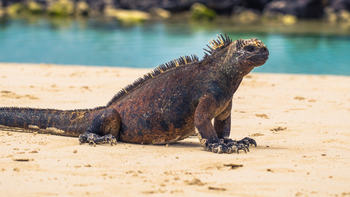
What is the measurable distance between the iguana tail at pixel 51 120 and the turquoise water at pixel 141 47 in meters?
12.3

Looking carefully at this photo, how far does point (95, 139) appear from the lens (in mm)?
6098

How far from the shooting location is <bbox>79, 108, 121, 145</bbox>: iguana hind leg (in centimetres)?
616

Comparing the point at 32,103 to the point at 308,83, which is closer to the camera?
the point at 32,103

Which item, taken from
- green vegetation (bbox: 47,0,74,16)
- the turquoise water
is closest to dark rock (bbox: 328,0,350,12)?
the turquoise water

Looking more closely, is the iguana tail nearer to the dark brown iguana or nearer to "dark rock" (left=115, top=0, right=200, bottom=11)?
the dark brown iguana

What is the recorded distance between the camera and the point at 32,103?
873cm

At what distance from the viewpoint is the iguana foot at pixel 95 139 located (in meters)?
6.09

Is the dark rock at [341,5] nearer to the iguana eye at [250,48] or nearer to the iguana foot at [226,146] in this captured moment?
the iguana eye at [250,48]

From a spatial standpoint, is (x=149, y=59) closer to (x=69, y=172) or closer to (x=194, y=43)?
(x=194, y=43)

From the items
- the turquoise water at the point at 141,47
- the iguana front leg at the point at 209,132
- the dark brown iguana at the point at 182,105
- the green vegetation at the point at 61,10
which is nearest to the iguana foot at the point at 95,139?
A: the dark brown iguana at the point at 182,105

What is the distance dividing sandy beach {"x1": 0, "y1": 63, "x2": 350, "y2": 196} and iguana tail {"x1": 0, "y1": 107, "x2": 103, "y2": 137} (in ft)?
0.47

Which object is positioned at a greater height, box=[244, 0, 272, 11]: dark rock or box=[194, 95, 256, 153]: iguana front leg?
box=[244, 0, 272, 11]: dark rock

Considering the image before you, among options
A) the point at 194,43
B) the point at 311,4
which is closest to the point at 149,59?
the point at 194,43

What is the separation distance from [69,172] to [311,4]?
1738 inches
